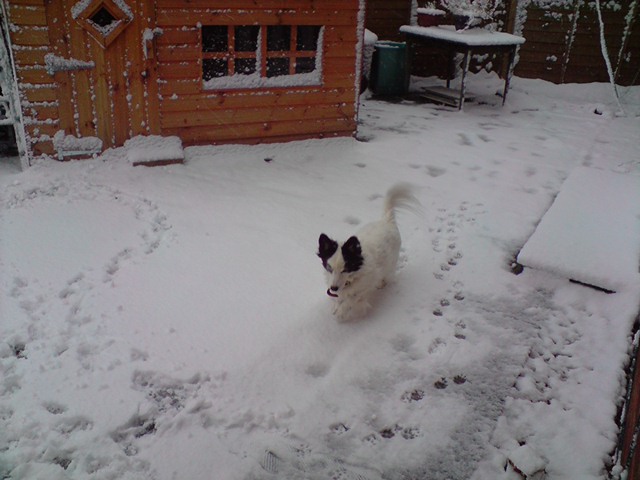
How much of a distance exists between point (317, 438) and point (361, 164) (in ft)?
15.5

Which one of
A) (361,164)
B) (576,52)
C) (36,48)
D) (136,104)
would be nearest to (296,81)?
(361,164)

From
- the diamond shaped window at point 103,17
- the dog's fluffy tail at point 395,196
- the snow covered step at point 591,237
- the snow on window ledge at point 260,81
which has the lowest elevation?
the snow covered step at point 591,237

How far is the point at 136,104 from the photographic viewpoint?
6.40 metres

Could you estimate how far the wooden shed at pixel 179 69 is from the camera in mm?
5828

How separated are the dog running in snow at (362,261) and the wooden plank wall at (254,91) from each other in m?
3.43

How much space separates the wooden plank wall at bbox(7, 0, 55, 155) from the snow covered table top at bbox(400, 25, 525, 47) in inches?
267

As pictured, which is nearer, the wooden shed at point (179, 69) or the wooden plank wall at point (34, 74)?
the wooden plank wall at point (34, 74)

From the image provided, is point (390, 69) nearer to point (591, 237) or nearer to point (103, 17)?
point (103, 17)

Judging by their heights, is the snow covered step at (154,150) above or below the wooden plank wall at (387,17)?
below

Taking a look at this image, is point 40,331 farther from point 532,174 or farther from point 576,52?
point 576,52

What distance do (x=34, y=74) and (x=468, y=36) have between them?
24.0 ft

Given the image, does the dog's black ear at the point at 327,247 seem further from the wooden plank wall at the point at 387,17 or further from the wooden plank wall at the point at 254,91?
the wooden plank wall at the point at 387,17

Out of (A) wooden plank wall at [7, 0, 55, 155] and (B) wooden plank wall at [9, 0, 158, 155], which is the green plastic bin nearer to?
(B) wooden plank wall at [9, 0, 158, 155]

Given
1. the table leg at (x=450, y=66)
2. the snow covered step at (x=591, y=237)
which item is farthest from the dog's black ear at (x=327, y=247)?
the table leg at (x=450, y=66)
